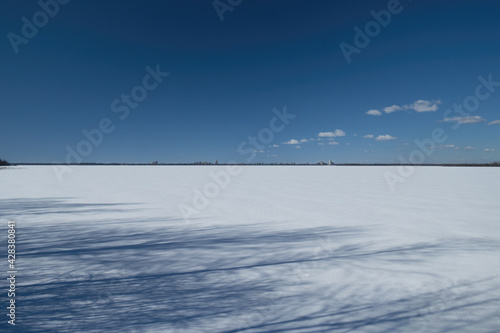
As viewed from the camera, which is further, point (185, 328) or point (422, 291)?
point (422, 291)

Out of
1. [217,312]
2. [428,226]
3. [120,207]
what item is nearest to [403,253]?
[428,226]

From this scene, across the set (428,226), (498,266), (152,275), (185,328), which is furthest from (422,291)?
(428,226)

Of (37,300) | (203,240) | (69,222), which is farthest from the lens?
(69,222)

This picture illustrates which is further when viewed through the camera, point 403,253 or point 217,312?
point 403,253

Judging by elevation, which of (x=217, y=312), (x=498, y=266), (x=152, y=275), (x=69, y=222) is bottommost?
(x=498, y=266)

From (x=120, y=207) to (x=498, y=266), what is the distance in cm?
689

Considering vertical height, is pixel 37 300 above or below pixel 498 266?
above

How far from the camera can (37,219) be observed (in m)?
4.97

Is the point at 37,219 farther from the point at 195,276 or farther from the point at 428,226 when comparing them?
the point at 428,226

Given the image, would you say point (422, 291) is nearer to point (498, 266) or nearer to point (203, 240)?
point (498, 266)

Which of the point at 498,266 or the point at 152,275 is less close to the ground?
the point at 152,275

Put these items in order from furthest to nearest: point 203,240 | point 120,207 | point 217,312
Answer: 1. point 120,207
2. point 203,240
3. point 217,312

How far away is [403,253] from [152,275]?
2.92 m

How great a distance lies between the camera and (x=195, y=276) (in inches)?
99.9
